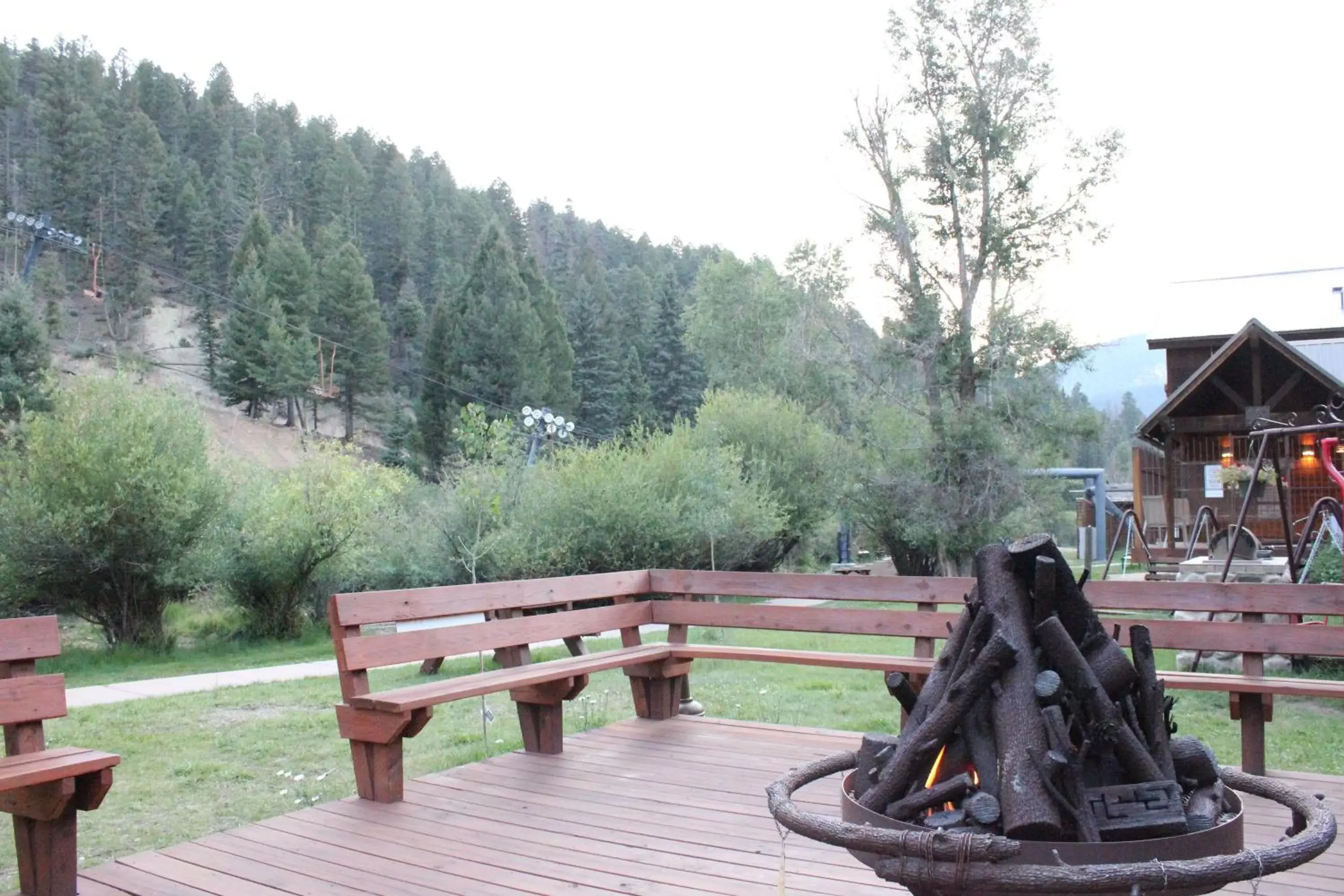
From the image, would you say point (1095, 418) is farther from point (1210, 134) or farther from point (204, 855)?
point (204, 855)

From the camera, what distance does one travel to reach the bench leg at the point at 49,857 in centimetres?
362

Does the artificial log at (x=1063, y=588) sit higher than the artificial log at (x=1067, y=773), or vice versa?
the artificial log at (x=1063, y=588)

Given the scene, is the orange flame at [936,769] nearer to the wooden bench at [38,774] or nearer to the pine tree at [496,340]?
the wooden bench at [38,774]

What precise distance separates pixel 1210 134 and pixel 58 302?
46.9 meters

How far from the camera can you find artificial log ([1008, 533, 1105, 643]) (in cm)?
284

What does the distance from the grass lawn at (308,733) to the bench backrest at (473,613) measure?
1.14 meters

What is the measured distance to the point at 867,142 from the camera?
837 inches

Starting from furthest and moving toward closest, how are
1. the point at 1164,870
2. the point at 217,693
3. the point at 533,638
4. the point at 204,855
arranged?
1. the point at 217,693
2. the point at 533,638
3. the point at 204,855
4. the point at 1164,870

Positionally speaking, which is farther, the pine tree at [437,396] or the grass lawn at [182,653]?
the pine tree at [437,396]

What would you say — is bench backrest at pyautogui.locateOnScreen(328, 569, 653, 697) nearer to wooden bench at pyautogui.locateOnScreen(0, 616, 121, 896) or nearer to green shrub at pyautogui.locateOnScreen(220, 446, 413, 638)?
wooden bench at pyautogui.locateOnScreen(0, 616, 121, 896)

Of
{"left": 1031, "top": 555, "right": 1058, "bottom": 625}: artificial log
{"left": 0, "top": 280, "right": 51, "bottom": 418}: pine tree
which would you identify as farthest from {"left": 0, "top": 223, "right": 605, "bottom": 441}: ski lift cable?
{"left": 1031, "top": 555, "right": 1058, "bottom": 625}: artificial log

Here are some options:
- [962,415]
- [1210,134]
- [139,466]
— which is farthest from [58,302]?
[1210,134]

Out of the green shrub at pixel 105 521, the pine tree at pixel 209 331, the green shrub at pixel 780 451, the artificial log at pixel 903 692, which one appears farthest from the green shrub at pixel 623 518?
the pine tree at pixel 209 331

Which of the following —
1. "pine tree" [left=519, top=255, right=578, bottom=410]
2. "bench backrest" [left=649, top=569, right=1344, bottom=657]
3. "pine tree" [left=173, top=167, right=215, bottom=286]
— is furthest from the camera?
"pine tree" [left=173, top=167, right=215, bottom=286]
